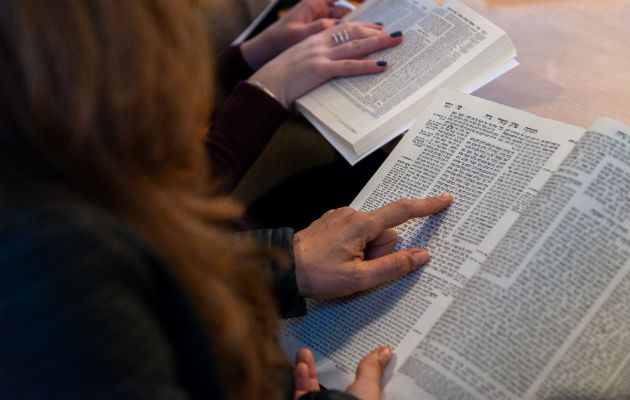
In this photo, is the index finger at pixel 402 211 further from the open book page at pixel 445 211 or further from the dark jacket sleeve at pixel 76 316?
the dark jacket sleeve at pixel 76 316

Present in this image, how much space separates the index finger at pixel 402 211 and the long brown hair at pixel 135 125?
17 centimetres

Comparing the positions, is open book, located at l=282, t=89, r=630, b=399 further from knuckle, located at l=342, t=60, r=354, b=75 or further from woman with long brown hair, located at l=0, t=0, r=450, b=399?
knuckle, located at l=342, t=60, r=354, b=75

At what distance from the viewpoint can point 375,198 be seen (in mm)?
708

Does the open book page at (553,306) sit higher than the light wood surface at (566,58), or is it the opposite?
the light wood surface at (566,58)

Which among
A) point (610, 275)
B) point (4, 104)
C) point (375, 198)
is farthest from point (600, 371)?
point (4, 104)

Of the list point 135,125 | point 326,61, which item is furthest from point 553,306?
point 326,61

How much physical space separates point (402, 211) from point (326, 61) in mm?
322

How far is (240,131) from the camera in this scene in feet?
2.89

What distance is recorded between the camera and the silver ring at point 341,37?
0.90 metres

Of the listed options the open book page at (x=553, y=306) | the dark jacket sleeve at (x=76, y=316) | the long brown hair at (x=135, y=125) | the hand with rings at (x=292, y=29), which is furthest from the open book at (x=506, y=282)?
the hand with rings at (x=292, y=29)

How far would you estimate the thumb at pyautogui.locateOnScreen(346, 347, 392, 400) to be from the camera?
1.80 ft

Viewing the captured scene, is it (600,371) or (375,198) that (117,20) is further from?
(600,371)

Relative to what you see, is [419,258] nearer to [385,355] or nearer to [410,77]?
[385,355]

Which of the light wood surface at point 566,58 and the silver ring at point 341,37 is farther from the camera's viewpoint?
the silver ring at point 341,37
